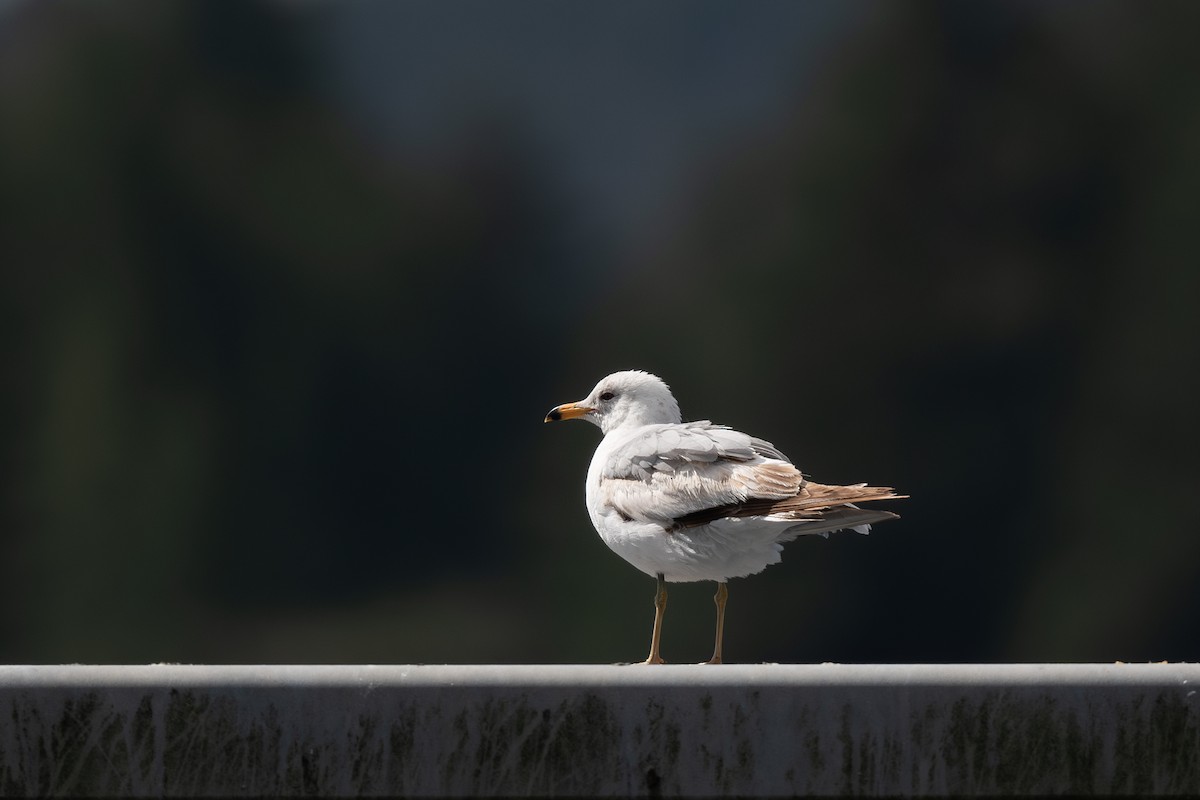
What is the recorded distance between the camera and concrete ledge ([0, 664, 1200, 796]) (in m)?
2.55

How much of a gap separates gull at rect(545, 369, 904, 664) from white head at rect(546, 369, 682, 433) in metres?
0.40

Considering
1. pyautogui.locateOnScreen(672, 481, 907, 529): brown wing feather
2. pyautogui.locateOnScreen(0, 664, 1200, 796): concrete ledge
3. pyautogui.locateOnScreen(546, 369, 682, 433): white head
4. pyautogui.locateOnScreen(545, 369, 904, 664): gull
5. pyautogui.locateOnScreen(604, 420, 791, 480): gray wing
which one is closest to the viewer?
pyautogui.locateOnScreen(0, 664, 1200, 796): concrete ledge

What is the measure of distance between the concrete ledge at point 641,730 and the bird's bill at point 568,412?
2445mm

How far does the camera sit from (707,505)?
396 centimetres

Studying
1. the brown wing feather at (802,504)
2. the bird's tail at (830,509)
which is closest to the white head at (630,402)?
the brown wing feather at (802,504)

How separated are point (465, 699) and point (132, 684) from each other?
663mm

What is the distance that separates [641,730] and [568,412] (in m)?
2.54

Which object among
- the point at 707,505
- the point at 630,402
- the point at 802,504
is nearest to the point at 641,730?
the point at 802,504

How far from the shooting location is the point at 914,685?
255 cm

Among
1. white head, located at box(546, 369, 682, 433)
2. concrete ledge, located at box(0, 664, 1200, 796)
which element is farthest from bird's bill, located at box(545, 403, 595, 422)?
concrete ledge, located at box(0, 664, 1200, 796)

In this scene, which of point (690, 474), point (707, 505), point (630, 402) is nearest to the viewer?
point (707, 505)

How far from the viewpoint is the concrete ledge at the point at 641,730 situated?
8.38 feet

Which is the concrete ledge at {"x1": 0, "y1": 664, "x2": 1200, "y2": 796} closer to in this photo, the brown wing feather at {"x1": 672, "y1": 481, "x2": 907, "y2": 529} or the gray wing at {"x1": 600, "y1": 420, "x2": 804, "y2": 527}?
the brown wing feather at {"x1": 672, "y1": 481, "x2": 907, "y2": 529}

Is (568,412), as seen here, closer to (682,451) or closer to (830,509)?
(682,451)
